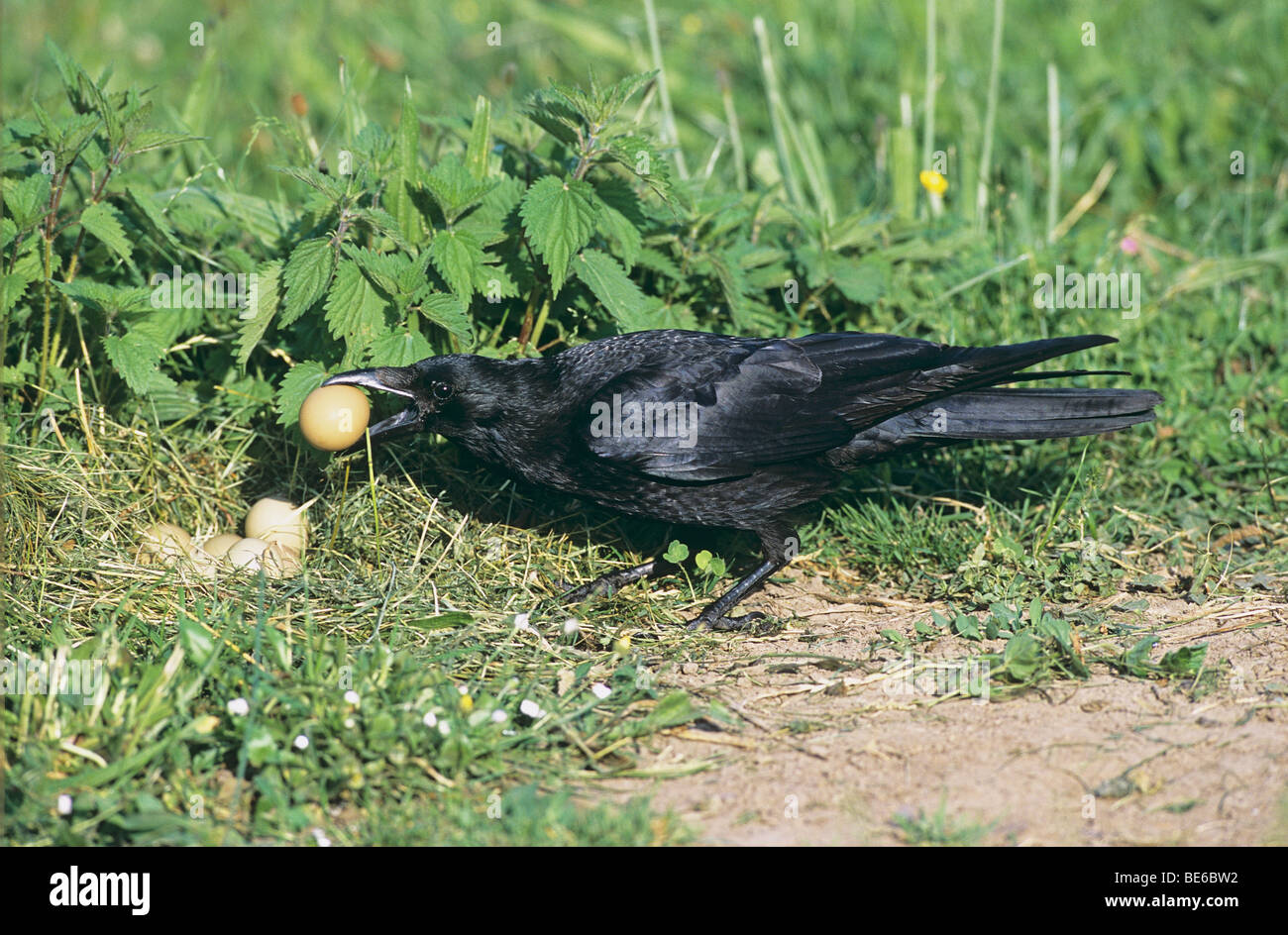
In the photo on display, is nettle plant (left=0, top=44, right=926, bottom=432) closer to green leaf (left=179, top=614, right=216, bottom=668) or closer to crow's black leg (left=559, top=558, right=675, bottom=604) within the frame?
crow's black leg (left=559, top=558, right=675, bottom=604)

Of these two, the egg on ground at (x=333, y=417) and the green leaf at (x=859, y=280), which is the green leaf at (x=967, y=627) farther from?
the egg on ground at (x=333, y=417)

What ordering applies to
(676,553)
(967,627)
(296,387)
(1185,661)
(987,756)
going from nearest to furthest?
(987,756)
(1185,661)
(967,627)
(296,387)
(676,553)

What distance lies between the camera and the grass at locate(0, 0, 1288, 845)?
9.99 ft

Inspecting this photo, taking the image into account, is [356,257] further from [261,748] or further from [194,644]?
[261,748]

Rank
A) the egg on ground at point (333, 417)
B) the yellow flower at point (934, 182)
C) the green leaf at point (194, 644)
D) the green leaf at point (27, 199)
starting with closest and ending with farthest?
1. the green leaf at point (194, 644)
2. the egg on ground at point (333, 417)
3. the green leaf at point (27, 199)
4. the yellow flower at point (934, 182)

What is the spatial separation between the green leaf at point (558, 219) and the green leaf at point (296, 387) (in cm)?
92

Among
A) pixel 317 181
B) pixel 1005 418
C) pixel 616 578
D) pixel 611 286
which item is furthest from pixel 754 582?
pixel 317 181

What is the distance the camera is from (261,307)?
14.3 feet

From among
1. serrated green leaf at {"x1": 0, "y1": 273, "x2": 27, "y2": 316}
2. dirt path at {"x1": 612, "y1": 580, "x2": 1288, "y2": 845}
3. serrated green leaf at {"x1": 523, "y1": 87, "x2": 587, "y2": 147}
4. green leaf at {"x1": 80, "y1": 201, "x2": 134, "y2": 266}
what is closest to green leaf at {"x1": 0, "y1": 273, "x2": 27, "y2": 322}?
serrated green leaf at {"x1": 0, "y1": 273, "x2": 27, "y2": 316}

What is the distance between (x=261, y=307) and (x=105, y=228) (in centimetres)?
59

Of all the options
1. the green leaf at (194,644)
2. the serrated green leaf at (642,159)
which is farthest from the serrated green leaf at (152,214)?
the green leaf at (194,644)

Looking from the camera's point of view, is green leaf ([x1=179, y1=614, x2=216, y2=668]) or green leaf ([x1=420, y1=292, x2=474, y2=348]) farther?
Result: green leaf ([x1=420, y1=292, x2=474, y2=348])

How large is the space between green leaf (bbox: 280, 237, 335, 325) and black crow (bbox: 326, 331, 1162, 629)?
280mm

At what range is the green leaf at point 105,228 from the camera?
13.9 ft
